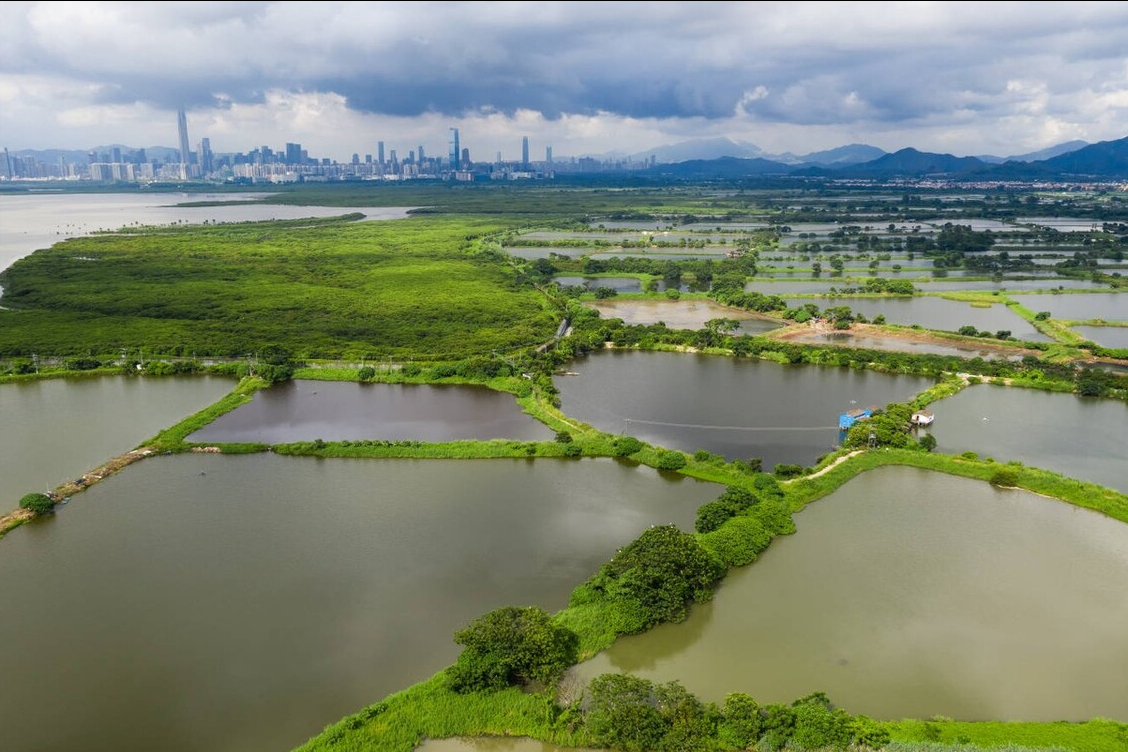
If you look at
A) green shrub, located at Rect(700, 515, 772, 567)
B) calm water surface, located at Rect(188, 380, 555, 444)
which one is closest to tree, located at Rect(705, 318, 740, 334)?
calm water surface, located at Rect(188, 380, 555, 444)

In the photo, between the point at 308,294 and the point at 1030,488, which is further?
the point at 308,294

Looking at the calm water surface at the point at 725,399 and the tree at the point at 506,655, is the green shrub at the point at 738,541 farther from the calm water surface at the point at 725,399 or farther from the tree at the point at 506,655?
the tree at the point at 506,655

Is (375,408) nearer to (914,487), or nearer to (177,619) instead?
(177,619)

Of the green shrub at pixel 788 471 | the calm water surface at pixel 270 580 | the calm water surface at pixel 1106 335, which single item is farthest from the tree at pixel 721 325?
the calm water surface at pixel 1106 335

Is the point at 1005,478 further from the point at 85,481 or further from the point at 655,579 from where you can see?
the point at 85,481

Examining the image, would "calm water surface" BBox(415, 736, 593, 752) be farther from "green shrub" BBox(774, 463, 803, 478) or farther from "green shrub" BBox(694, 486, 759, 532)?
"green shrub" BBox(774, 463, 803, 478)

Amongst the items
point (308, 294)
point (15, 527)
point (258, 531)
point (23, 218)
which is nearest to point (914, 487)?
point (258, 531)
